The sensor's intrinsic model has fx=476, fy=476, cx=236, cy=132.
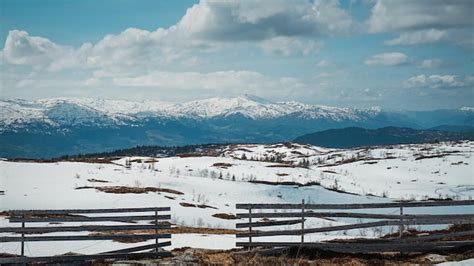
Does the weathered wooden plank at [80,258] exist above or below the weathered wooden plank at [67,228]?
below

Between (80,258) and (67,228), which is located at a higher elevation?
(67,228)

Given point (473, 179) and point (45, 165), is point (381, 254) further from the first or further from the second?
point (473, 179)

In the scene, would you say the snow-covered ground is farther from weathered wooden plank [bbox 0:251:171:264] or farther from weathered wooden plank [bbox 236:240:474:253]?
weathered wooden plank [bbox 236:240:474:253]

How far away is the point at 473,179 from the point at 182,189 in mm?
55565

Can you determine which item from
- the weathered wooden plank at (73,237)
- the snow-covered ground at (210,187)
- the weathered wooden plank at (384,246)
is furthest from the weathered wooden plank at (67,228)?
the weathered wooden plank at (384,246)

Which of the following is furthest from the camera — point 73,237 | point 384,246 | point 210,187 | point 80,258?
point 210,187

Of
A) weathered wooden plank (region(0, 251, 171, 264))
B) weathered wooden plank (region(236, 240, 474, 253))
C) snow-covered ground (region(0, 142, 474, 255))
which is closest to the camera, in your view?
weathered wooden plank (region(0, 251, 171, 264))

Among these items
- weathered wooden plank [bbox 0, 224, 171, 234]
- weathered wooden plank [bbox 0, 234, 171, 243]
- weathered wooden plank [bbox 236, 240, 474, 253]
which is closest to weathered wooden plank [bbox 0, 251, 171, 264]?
weathered wooden plank [bbox 0, 234, 171, 243]

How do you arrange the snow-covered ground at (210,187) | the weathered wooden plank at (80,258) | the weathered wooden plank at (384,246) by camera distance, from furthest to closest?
the snow-covered ground at (210,187) → the weathered wooden plank at (384,246) → the weathered wooden plank at (80,258)

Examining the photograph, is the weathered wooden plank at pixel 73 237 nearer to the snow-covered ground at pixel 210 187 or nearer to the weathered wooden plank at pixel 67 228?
the weathered wooden plank at pixel 67 228

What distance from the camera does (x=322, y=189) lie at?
63719mm

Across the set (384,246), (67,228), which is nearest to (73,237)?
(67,228)

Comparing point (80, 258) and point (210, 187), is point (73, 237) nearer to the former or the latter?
point (80, 258)

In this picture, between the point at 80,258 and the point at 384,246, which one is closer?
the point at 80,258
